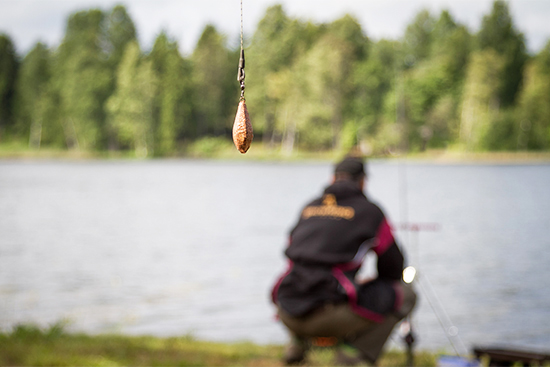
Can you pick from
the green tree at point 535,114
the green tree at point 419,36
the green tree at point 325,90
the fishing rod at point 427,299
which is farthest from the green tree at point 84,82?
the fishing rod at point 427,299

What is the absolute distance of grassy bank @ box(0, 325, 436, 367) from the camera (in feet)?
22.2

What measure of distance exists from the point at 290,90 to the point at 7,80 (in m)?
48.8

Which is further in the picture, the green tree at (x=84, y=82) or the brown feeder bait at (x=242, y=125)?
the green tree at (x=84, y=82)

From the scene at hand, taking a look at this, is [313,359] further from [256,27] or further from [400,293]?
[256,27]

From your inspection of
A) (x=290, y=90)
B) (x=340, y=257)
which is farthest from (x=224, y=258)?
(x=290, y=90)

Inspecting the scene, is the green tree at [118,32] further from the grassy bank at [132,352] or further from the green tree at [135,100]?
the grassy bank at [132,352]

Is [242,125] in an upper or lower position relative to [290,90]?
lower

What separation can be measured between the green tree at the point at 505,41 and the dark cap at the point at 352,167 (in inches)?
3412

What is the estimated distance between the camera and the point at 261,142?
91.9 m

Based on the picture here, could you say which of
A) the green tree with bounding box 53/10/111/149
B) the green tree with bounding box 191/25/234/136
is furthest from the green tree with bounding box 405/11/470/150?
the green tree with bounding box 53/10/111/149

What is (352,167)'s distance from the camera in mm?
5305

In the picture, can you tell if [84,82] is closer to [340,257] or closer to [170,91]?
[170,91]

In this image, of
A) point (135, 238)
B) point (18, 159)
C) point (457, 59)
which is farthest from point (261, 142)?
point (135, 238)

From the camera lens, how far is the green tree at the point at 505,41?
85.9 meters
